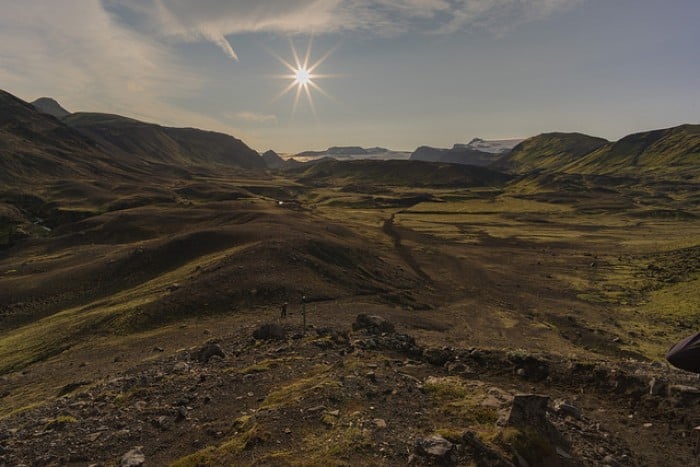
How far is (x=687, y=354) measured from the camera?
8.73 m

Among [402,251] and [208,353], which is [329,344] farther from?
[402,251]

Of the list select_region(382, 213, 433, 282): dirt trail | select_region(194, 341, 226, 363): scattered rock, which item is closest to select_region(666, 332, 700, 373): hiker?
select_region(194, 341, 226, 363): scattered rock

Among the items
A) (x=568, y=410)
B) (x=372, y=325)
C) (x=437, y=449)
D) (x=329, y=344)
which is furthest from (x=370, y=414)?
(x=372, y=325)

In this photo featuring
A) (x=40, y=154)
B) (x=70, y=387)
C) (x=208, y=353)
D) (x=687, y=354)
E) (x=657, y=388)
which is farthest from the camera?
(x=40, y=154)

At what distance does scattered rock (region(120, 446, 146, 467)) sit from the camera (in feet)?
48.8

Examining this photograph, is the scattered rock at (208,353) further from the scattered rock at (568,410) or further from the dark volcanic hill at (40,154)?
the dark volcanic hill at (40,154)

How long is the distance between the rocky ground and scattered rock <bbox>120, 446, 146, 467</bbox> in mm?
62

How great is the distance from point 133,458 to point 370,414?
29.5 feet

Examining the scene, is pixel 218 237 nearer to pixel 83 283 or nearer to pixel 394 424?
pixel 83 283

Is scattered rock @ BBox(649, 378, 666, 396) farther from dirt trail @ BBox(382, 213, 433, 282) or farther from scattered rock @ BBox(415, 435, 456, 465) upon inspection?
→ dirt trail @ BBox(382, 213, 433, 282)

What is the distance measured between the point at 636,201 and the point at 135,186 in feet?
632

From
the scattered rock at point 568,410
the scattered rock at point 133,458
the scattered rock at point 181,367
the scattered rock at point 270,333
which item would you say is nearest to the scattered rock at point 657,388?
the scattered rock at point 568,410

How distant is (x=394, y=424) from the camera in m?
16.5

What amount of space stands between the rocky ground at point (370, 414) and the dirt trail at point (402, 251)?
4017 cm
